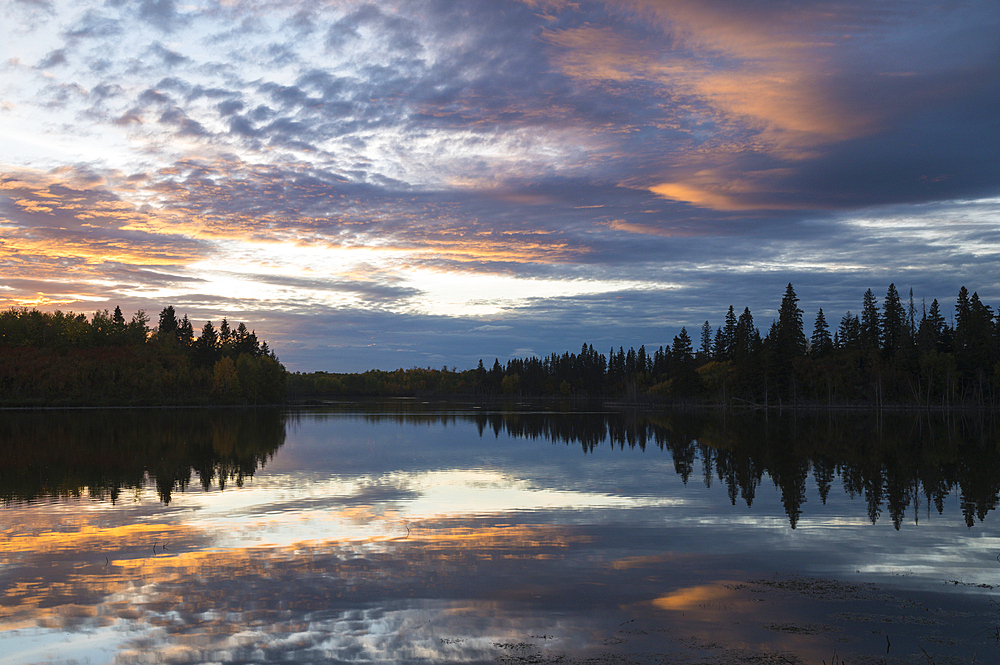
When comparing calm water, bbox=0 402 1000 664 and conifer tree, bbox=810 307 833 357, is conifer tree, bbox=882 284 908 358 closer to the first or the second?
conifer tree, bbox=810 307 833 357

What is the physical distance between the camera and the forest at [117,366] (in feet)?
465

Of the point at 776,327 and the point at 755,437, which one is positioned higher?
the point at 776,327

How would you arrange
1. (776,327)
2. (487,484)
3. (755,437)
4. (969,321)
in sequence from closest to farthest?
(487,484) → (755,437) → (969,321) → (776,327)

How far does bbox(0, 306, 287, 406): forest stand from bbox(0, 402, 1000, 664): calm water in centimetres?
12631

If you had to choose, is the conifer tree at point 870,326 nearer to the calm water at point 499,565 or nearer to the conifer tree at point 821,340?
the conifer tree at point 821,340

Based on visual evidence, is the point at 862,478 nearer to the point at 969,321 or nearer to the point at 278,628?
the point at 278,628

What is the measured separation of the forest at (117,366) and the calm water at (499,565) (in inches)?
4973

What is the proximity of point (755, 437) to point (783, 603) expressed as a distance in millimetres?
47398

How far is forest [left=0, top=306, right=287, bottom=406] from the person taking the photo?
465 feet

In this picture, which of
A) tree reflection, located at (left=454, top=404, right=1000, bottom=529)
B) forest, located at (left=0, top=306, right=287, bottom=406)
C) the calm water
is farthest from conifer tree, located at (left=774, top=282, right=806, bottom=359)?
forest, located at (left=0, top=306, right=287, bottom=406)

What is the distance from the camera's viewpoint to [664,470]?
34.0 metres

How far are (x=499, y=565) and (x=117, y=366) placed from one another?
6365 inches

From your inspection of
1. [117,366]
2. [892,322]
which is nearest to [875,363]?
[892,322]

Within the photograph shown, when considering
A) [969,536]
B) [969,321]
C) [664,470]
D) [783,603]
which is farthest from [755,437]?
[969,321]
